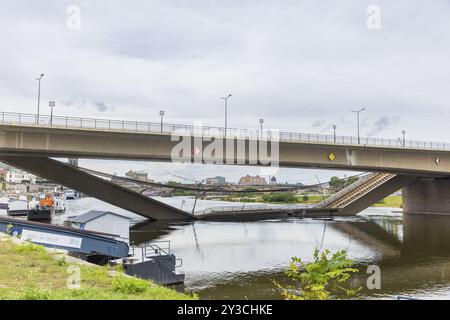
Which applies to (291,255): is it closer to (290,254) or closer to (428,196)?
(290,254)

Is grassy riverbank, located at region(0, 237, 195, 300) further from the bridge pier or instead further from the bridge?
the bridge pier

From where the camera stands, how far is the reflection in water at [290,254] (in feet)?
66.7

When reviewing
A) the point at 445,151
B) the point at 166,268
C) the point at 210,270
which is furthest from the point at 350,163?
the point at 166,268

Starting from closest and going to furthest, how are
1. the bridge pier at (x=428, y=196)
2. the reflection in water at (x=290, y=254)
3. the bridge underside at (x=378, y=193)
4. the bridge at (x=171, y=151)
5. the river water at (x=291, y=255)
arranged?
the river water at (x=291, y=255) < the reflection in water at (x=290, y=254) < the bridge at (x=171, y=151) < the bridge underside at (x=378, y=193) < the bridge pier at (x=428, y=196)

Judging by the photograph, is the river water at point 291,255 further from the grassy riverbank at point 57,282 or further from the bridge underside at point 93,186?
the grassy riverbank at point 57,282

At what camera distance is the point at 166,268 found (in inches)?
814

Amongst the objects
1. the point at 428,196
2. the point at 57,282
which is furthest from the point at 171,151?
the point at 428,196

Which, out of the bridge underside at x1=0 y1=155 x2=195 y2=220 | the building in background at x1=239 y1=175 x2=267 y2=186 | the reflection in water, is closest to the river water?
the reflection in water

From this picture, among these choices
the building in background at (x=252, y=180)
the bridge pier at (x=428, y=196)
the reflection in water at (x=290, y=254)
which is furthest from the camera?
the building in background at (x=252, y=180)

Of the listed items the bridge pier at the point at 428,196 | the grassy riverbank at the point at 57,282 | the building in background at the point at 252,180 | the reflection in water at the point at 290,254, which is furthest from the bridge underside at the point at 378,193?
the grassy riverbank at the point at 57,282

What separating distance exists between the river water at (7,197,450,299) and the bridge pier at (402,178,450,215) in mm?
21440

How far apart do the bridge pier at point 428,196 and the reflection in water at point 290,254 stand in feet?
64.7

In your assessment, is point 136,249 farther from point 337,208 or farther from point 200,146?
point 337,208
